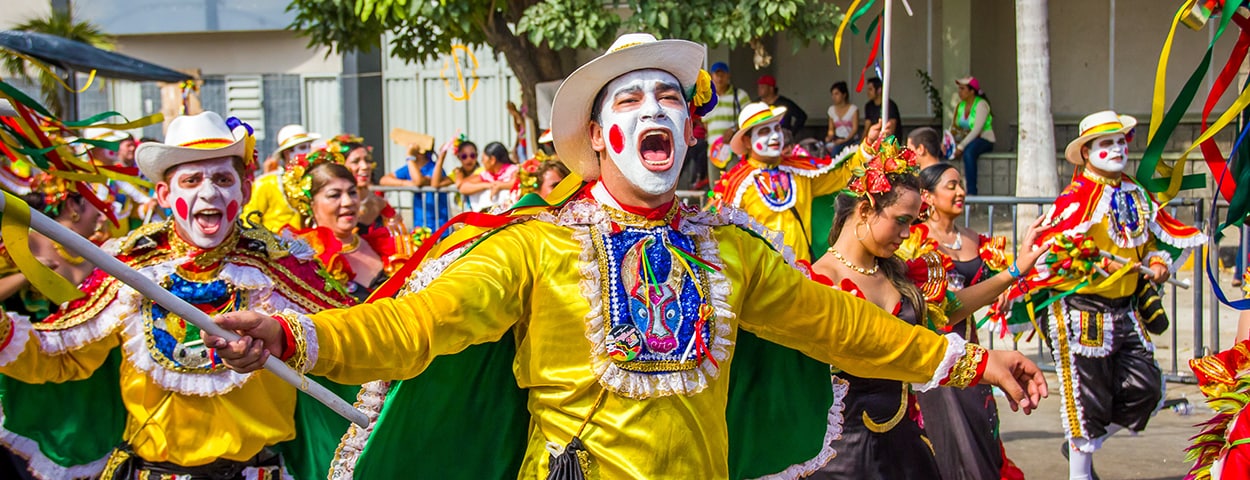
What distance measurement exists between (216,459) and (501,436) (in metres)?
1.41

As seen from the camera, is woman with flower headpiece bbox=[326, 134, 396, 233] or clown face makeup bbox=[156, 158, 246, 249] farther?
woman with flower headpiece bbox=[326, 134, 396, 233]

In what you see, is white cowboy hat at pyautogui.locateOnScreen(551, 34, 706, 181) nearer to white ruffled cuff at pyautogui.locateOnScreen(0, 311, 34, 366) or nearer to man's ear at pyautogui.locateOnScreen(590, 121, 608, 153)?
man's ear at pyautogui.locateOnScreen(590, 121, 608, 153)

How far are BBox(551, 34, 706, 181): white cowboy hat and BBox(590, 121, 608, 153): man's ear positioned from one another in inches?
1.7

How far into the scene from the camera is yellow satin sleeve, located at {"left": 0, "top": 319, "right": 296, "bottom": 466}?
4.65m

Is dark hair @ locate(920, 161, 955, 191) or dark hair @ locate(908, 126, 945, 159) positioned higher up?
dark hair @ locate(908, 126, 945, 159)

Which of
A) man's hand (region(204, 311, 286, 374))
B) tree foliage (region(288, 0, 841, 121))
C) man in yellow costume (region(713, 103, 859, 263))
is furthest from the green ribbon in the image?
tree foliage (region(288, 0, 841, 121))

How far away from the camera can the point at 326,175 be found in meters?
6.67

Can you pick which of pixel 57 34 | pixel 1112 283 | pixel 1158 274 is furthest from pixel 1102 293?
pixel 57 34

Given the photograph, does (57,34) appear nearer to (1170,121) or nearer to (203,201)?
(203,201)

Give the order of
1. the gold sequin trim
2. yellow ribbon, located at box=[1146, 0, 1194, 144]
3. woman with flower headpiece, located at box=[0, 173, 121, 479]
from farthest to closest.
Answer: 1. woman with flower headpiece, located at box=[0, 173, 121, 479]
2. the gold sequin trim
3. yellow ribbon, located at box=[1146, 0, 1194, 144]

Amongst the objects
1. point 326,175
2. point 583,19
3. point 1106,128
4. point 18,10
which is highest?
point 18,10

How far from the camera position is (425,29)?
1402 centimetres

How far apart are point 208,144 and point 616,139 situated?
1.80 meters

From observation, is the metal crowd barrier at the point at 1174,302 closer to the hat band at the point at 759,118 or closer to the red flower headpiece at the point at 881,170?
the hat band at the point at 759,118
